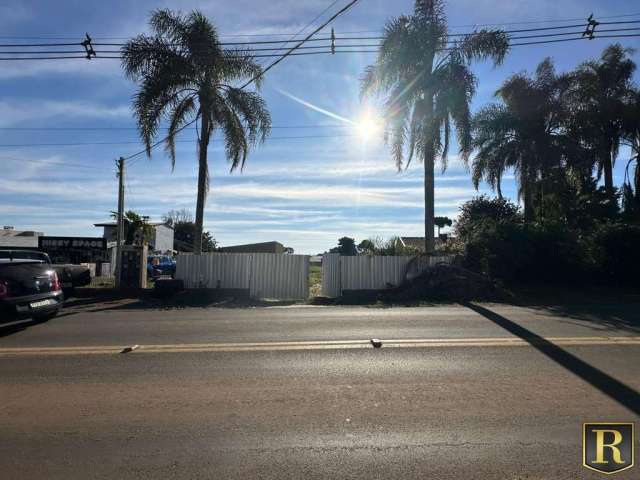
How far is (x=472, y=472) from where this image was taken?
11.8ft

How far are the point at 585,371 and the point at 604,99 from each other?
24281mm

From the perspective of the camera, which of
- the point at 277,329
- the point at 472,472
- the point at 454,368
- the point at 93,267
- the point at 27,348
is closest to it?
the point at 472,472

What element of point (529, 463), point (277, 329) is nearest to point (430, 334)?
point (277, 329)

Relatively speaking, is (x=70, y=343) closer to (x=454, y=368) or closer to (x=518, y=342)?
(x=454, y=368)

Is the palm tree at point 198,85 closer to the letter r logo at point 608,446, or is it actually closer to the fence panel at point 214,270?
the fence panel at point 214,270

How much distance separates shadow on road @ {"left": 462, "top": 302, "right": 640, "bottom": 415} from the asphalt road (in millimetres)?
32

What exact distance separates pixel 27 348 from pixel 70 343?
62 centimetres

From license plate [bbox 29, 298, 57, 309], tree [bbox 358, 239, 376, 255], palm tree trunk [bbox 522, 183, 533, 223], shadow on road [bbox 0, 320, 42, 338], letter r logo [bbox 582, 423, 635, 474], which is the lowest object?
letter r logo [bbox 582, 423, 635, 474]

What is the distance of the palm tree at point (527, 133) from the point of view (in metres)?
25.1

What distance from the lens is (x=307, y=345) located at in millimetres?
7621

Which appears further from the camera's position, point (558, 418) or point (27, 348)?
point (27, 348)

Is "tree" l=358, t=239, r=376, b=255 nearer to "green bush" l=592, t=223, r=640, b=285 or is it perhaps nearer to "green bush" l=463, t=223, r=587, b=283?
"green bush" l=463, t=223, r=587, b=283

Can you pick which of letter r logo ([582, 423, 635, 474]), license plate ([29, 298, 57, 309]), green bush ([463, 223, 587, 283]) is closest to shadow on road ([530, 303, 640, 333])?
green bush ([463, 223, 587, 283])

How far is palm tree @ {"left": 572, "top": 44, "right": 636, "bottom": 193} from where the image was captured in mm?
24844
